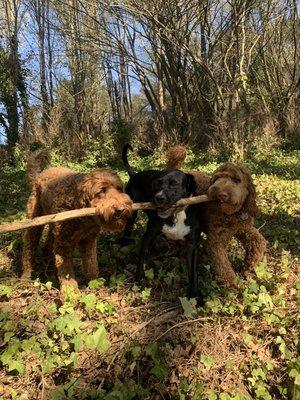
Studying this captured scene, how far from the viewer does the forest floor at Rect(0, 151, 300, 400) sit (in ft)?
10.9

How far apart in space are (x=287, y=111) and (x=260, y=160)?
20.0 feet

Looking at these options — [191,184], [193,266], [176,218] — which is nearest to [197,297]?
[193,266]

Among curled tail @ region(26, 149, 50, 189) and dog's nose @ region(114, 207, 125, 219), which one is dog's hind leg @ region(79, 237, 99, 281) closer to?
dog's nose @ region(114, 207, 125, 219)

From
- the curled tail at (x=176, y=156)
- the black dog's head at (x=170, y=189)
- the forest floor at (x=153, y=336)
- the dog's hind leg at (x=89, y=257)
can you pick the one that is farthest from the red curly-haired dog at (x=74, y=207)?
the curled tail at (x=176, y=156)

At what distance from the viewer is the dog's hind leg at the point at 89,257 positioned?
4496 mm

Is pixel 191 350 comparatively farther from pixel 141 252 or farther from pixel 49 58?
pixel 49 58

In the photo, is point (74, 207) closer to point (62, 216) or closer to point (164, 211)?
point (62, 216)

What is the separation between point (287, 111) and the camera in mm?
18984

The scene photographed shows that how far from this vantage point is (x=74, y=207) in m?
4.24

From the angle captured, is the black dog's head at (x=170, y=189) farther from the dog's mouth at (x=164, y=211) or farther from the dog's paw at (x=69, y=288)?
the dog's paw at (x=69, y=288)

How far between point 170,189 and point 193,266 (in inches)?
30.7

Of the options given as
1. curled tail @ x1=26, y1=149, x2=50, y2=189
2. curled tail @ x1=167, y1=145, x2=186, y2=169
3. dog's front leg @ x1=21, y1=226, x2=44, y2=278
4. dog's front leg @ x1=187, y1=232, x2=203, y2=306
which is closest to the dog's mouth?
dog's front leg @ x1=187, y1=232, x2=203, y2=306

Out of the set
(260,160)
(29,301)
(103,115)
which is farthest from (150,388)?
(103,115)

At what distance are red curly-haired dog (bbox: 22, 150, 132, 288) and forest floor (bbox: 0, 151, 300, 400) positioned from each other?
24 centimetres
